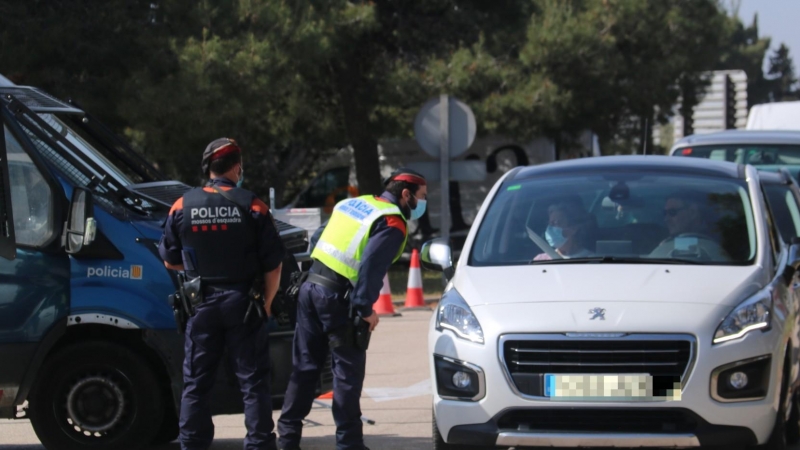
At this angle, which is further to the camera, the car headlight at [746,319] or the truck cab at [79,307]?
the truck cab at [79,307]

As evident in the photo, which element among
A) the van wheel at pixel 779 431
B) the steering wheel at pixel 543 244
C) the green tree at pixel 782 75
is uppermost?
the steering wheel at pixel 543 244

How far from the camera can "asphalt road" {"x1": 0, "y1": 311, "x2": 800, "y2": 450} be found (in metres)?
7.56

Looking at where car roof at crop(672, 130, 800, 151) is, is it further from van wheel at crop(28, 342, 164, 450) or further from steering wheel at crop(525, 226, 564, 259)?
van wheel at crop(28, 342, 164, 450)

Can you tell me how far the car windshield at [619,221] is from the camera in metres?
6.51

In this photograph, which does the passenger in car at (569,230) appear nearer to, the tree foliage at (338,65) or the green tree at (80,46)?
the tree foliage at (338,65)

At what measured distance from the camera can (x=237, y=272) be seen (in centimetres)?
622

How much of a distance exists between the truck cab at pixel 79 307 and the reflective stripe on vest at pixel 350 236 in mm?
780

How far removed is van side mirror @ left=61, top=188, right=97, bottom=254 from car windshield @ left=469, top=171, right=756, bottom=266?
201 centimetres

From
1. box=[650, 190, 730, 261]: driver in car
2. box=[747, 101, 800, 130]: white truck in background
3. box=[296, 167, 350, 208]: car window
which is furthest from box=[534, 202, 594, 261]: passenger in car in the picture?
box=[296, 167, 350, 208]: car window

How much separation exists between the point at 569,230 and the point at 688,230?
62 centimetres

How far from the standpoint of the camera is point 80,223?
6.62 m

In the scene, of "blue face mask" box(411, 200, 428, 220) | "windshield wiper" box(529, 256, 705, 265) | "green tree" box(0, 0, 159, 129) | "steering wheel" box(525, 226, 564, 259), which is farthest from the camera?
"green tree" box(0, 0, 159, 129)

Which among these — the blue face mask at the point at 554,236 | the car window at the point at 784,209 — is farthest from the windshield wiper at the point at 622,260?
the car window at the point at 784,209

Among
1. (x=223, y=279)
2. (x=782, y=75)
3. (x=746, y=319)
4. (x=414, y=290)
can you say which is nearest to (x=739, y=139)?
(x=414, y=290)
